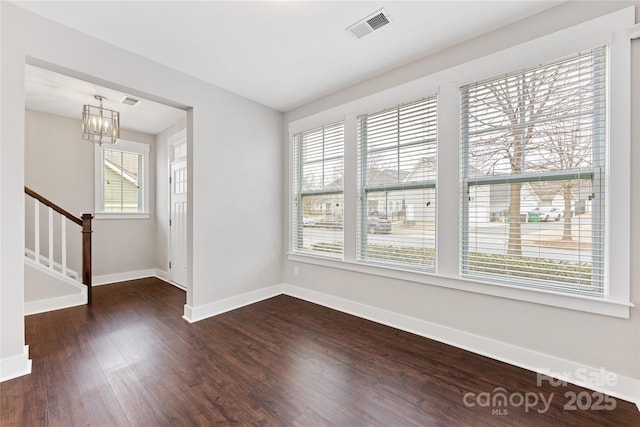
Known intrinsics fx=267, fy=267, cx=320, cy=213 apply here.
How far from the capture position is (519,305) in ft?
7.06

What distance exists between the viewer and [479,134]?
237cm

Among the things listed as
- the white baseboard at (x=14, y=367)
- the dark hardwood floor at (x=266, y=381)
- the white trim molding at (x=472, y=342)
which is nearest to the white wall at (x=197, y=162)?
the white baseboard at (x=14, y=367)

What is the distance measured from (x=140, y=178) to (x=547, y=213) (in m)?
5.89

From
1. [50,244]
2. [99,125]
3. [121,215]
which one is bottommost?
[50,244]

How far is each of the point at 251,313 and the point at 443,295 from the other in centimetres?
217

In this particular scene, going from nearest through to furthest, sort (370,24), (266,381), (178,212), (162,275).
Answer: (266,381) < (370,24) < (178,212) < (162,275)

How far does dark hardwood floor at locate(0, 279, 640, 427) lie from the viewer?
1.61m

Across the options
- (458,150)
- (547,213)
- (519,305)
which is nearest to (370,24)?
(458,150)

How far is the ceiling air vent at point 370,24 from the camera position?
2095 mm

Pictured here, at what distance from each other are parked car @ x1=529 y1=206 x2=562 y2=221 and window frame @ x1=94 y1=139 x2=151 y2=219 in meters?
5.71

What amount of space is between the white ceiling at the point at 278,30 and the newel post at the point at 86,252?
2.42 metres

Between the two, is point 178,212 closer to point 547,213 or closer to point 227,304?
point 227,304

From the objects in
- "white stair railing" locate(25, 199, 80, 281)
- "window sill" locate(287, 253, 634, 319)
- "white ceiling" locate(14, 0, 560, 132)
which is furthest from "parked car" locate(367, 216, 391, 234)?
"white stair railing" locate(25, 199, 80, 281)

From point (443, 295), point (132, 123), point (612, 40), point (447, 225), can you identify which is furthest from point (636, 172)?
point (132, 123)
